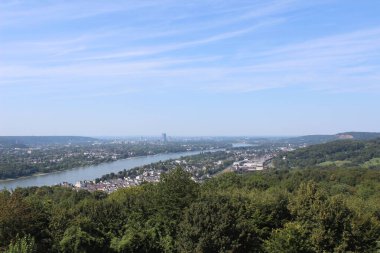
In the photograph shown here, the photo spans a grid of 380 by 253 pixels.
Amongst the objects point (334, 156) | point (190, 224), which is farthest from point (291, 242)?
point (334, 156)

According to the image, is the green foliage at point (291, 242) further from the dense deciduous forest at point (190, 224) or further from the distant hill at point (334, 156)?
the distant hill at point (334, 156)

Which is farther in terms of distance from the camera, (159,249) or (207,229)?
(159,249)

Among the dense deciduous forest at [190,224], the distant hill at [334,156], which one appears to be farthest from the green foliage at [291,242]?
the distant hill at [334,156]

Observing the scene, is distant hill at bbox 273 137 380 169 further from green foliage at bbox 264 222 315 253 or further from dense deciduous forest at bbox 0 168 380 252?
green foliage at bbox 264 222 315 253

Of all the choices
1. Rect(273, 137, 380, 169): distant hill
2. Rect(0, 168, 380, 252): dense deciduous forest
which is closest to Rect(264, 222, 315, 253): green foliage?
Rect(0, 168, 380, 252): dense deciduous forest

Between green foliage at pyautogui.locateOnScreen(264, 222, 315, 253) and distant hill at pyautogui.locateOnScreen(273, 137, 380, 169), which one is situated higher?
green foliage at pyautogui.locateOnScreen(264, 222, 315, 253)

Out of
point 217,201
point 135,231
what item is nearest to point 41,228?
point 135,231

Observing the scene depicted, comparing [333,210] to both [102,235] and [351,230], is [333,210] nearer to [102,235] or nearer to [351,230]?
[351,230]

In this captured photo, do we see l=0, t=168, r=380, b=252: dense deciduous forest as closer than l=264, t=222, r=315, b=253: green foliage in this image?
No

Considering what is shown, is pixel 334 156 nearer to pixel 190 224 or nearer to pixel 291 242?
pixel 291 242
